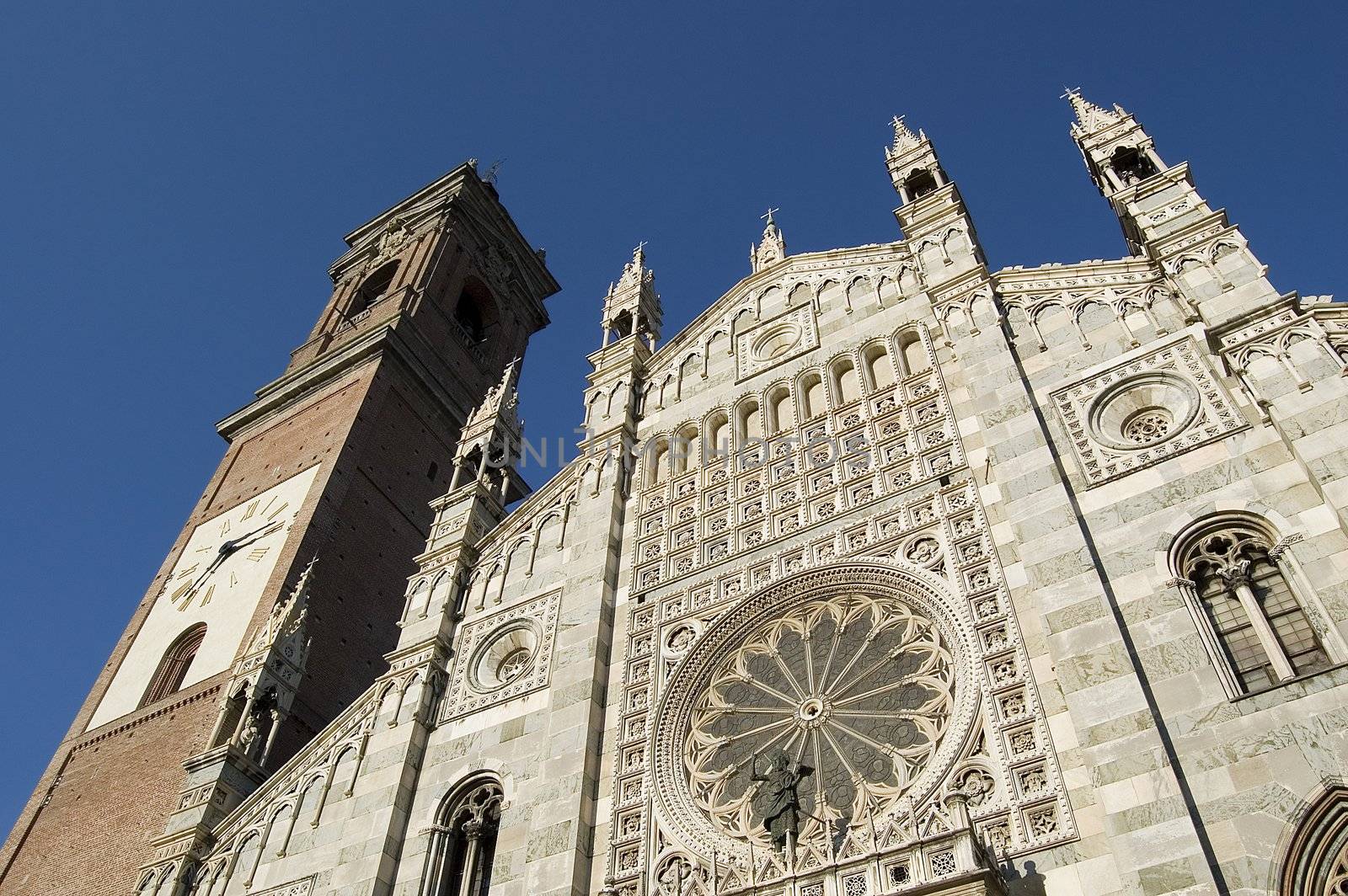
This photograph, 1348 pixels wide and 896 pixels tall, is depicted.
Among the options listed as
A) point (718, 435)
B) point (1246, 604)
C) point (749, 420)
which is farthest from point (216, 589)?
point (1246, 604)

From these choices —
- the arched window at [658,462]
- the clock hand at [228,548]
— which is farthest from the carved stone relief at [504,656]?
the clock hand at [228,548]

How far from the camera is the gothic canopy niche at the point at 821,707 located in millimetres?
12625

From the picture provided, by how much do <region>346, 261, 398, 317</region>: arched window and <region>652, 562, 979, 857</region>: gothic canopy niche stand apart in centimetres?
2876

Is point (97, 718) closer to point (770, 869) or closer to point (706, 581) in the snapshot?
point (706, 581)

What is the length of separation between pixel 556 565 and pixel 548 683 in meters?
2.70

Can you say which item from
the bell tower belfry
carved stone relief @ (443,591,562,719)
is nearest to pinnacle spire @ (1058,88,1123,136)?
the bell tower belfry

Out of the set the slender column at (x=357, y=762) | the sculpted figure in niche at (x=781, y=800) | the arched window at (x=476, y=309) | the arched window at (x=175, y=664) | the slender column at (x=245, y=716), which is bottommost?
the sculpted figure in niche at (x=781, y=800)

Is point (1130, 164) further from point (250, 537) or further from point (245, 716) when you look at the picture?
point (250, 537)

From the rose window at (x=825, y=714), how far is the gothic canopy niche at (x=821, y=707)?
0.02 meters

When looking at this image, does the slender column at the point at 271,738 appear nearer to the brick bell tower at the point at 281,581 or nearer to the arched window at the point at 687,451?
the brick bell tower at the point at 281,581

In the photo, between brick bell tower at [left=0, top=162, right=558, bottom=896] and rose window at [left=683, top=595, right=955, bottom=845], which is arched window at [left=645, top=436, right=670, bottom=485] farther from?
brick bell tower at [left=0, top=162, right=558, bottom=896]

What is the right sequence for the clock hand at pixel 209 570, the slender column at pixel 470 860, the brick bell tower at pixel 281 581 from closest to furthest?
1. the slender column at pixel 470 860
2. the brick bell tower at pixel 281 581
3. the clock hand at pixel 209 570

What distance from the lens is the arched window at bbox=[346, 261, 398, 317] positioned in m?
40.4

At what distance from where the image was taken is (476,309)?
43438 millimetres
